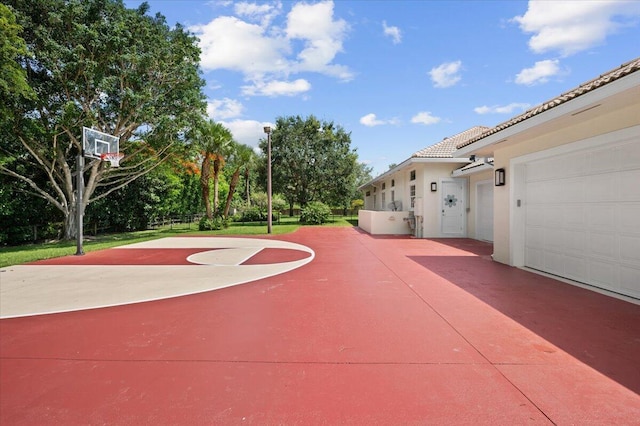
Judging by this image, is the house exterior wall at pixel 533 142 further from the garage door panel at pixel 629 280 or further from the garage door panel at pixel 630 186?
the garage door panel at pixel 629 280

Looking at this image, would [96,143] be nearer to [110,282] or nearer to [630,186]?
[110,282]

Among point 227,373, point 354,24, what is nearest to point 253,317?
point 227,373

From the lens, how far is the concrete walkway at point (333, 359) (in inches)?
96.4

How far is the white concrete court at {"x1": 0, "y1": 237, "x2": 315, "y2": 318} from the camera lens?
5.29 metres

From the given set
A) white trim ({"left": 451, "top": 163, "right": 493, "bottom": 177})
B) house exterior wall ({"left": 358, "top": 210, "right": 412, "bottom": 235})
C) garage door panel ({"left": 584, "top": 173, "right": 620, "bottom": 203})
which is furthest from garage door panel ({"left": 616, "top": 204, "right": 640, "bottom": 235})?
house exterior wall ({"left": 358, "top": 210, "right": 412, "bottom": 235})

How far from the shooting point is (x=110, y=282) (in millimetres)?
6695

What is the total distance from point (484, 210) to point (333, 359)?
11.7 m

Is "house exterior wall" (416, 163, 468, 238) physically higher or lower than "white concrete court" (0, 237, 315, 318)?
higher

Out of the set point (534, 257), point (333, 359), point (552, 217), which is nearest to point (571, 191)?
point (552, 217)

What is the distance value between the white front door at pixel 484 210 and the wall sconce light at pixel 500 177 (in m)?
3.94

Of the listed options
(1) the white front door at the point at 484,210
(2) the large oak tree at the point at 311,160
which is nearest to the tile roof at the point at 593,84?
(1) the white front door at the point at 484,210

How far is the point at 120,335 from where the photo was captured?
3.93m

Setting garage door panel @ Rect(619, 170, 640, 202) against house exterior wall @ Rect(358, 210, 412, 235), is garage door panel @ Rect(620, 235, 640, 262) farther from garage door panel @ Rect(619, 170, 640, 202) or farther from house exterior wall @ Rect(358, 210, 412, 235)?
house exterior wall @ Rect(358, 210, 412, 235)

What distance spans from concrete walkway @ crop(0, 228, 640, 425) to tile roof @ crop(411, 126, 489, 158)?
907 centimetres
